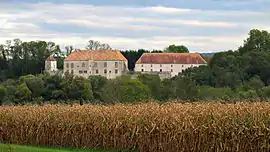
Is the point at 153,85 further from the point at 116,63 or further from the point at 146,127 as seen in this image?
the point at 146,127

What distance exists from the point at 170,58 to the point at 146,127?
351 feet

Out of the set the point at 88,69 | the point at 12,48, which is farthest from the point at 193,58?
the point at 12,48

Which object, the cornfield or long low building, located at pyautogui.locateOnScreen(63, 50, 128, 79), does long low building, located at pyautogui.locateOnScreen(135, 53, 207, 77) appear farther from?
the cornfield

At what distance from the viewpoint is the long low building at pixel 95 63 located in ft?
398

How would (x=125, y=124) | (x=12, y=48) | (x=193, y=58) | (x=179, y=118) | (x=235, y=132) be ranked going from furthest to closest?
(x=193, y=58)
(x=12, y=48)
(x=125, y=124)
(x=179, y=118)
(x=235, y=132)

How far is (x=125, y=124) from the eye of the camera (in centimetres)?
1969

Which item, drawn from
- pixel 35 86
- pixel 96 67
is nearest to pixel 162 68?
pixel 96 67

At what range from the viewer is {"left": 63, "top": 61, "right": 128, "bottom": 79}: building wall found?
121188mm

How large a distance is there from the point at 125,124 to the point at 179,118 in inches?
89.9

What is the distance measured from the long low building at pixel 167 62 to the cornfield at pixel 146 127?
10204cm

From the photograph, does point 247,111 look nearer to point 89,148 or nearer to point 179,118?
point 179,118

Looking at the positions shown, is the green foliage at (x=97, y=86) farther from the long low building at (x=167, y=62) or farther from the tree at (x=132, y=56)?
the tree at (x=132, y=56)

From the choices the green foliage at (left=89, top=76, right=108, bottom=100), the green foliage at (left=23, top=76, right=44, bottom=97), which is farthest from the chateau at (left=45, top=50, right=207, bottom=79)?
the green foliage at (left=23, top=76, right=44, bottom=97)

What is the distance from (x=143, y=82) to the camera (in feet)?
280
